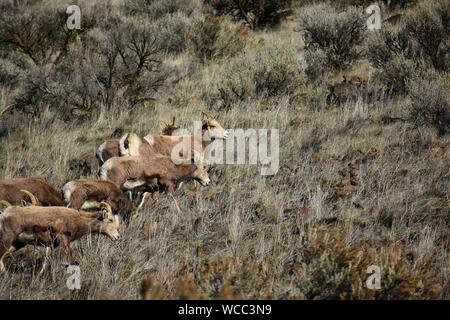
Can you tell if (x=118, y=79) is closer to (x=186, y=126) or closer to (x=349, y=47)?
(x=186, y=126)

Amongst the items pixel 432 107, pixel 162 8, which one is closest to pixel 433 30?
pixel 432 107

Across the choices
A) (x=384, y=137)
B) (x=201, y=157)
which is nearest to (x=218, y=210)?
(x=201, y=157)

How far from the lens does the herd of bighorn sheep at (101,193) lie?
6.12 metres

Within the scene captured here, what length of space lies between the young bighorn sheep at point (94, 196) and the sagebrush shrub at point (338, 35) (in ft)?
26.8

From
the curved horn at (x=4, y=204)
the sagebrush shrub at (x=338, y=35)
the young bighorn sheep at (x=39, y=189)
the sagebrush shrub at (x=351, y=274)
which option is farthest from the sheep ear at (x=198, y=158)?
the sagebrush shrub at (x=338, y=35)

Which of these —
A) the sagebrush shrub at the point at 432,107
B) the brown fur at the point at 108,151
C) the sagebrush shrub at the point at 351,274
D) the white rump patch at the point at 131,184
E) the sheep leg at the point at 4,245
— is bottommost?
the white rump patch at the point at 131,184

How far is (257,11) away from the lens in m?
19.5

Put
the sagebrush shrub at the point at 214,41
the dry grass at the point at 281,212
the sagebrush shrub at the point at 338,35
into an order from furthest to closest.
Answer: the sagebrush shrub at the point at 214,41 < the sagebrush shrub at the point at 338,35 < the dry grass at the point at 281,212

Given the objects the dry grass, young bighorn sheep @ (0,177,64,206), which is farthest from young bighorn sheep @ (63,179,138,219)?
the dry grass

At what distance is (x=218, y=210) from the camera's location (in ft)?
23.7

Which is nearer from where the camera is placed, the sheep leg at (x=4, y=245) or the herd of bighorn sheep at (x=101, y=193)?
the sheep leg at (x=4, y=245)

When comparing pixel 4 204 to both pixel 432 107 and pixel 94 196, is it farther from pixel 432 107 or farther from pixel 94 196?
pixel 432 107

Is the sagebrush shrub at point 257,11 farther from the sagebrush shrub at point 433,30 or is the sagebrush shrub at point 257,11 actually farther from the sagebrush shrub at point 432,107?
the sagebrush shrub at point 432,107

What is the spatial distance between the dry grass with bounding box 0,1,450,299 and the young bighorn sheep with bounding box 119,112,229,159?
777 millimetres
